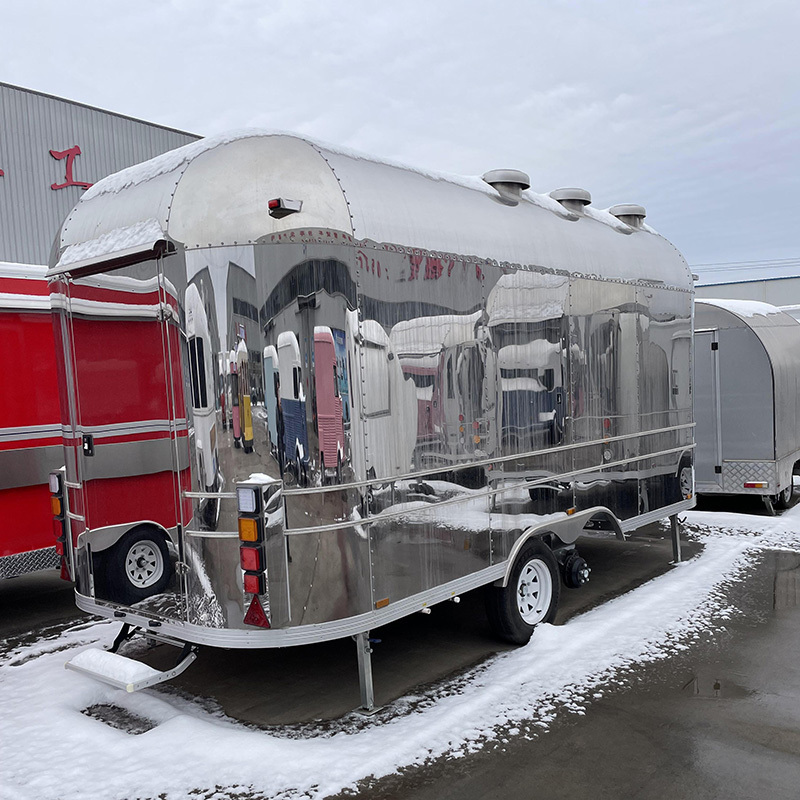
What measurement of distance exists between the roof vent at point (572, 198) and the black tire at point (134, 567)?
4127 millimetres

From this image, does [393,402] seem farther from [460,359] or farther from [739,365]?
[739,365]

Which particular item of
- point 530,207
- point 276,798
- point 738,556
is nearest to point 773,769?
point 276,798

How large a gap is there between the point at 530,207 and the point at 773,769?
3944 mm

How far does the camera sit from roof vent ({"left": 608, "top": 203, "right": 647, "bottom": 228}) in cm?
735

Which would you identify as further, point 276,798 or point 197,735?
point 197,735

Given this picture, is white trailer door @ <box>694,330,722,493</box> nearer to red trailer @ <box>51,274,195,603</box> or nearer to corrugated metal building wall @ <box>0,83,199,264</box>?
red trailer @ <box>51,274,195,603</box>

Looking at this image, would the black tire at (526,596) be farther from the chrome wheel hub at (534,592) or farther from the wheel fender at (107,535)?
the wheel fender at (107,535)

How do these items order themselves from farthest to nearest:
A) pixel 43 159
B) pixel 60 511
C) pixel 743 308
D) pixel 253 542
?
pixel 43 159 → pixel 743 308 → pixel 60 511 → pixel 253 542

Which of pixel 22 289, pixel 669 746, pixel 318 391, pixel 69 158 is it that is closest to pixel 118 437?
pixel 318 391

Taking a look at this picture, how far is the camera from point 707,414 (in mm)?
10477

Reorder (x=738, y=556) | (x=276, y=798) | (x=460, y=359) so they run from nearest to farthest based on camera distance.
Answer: (x=276, y=798)
(x=460, y=359)
(x=738, y=556)

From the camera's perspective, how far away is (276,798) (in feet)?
12.2

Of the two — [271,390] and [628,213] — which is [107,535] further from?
[628,213]

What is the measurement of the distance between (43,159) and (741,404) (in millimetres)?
12847
